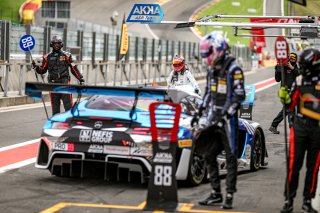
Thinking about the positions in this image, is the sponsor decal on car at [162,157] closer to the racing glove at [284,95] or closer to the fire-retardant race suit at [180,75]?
the racing glove at [284,95]

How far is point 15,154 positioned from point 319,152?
604 cm

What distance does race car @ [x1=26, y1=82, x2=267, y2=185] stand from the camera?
10367 millimetres

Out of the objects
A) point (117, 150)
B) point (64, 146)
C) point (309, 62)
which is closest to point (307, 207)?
point (309, 62)

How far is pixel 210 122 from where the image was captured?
31.8ft

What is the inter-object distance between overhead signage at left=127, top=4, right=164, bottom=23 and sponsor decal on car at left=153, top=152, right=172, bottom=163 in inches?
380

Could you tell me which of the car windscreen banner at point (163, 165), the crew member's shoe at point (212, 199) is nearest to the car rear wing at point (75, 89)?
the car windscreen banner at point (163, 165)

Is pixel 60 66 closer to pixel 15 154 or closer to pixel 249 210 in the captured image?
pixel 15 154

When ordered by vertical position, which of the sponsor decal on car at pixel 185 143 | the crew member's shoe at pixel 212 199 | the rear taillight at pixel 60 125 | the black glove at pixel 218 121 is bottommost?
the crew member's shoe at pixel 212 199

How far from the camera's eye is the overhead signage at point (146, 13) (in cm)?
1902

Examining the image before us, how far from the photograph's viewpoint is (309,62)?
9289mm

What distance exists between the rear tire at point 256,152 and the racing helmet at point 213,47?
10.2 ft

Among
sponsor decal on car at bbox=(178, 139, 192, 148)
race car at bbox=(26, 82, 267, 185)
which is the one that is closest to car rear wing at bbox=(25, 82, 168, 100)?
race car at bbox=(26, 82, 267, 185)

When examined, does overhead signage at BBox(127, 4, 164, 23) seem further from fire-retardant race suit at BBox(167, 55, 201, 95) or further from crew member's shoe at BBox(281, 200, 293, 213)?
crew member's shoe at BBox(281, 200, 293, 213)

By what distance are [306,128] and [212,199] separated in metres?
1.29
